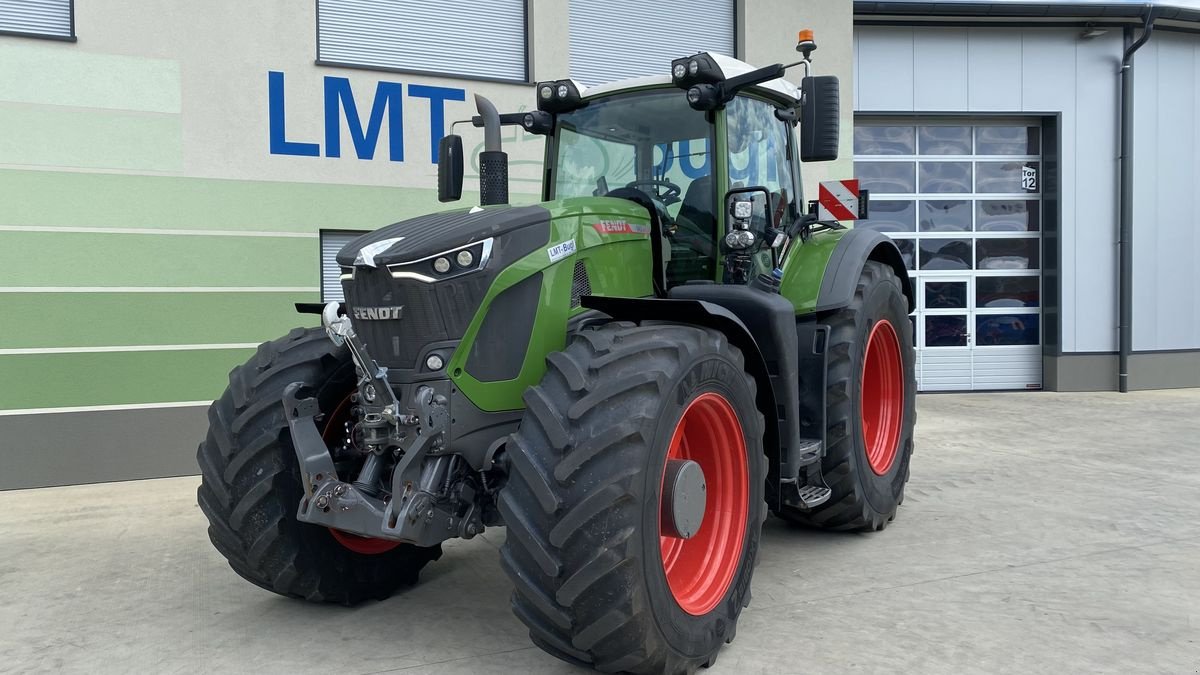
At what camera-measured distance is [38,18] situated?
6.79 meters

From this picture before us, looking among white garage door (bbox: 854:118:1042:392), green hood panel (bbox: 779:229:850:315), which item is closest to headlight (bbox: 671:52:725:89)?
green hood panel (bbox: 779:229:850:315)

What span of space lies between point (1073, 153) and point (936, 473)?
693 cm

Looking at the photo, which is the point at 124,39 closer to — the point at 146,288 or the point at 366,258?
the point at 146,288

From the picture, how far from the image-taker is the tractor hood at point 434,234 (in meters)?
3.34

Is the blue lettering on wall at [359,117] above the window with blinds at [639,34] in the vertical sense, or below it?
below

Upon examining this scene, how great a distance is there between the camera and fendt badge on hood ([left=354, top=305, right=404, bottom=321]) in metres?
3.34

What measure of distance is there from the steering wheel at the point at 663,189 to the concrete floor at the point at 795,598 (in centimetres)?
185

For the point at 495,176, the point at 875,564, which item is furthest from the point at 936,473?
the point at 495,176

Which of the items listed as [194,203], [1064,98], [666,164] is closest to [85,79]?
[194,203]

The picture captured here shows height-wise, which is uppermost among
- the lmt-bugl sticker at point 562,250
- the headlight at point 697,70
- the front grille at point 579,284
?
the headlight at point 697,70

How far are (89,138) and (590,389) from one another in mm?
5565

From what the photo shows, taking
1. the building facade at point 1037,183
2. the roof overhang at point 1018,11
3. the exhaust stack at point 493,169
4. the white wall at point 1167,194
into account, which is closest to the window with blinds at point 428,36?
the exhaust stack at point 493,169

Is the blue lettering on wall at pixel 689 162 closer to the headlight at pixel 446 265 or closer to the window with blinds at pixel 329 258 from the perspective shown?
the headlight at pixel 446 265

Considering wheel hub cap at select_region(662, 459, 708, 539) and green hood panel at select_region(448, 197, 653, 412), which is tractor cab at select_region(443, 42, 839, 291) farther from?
wheel hub cap at select_region(662, 459, 708, 539)
